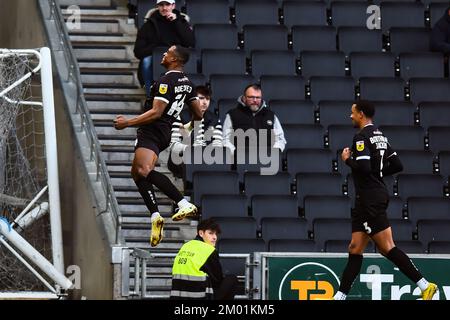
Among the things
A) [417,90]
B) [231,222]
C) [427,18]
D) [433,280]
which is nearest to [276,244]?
[231,222]

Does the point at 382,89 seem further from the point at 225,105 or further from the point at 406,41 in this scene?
the point at 225,105

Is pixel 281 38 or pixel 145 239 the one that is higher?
pixel 281 38

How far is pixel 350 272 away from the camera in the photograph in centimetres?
1571

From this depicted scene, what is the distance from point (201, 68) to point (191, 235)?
2.42 metres

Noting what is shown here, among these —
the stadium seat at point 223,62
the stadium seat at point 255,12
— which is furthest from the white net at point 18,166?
the stadium seat at point 255,12

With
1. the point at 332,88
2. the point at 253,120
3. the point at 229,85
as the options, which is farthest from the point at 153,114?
the point at 332,88

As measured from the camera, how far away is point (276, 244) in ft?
58.9

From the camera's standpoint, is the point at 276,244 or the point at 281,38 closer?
the point at 276,244

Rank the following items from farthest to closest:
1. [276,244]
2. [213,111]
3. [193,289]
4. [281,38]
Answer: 1. [281,38]
2. [213,111]
3. [276,244]
4. [193,289]

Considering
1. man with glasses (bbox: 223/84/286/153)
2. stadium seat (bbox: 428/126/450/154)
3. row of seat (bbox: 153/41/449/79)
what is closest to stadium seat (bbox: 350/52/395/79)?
row of seat (bbox: 153/41/449/79)

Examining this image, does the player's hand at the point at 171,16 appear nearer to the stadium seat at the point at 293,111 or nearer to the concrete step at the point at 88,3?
the stadium seat at the point at 293,111

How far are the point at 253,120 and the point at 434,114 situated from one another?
256cm

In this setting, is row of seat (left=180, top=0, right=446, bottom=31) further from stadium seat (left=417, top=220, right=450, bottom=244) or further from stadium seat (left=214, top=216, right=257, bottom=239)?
stadium seat (left=214, top=216, right=257, bottom=239)
